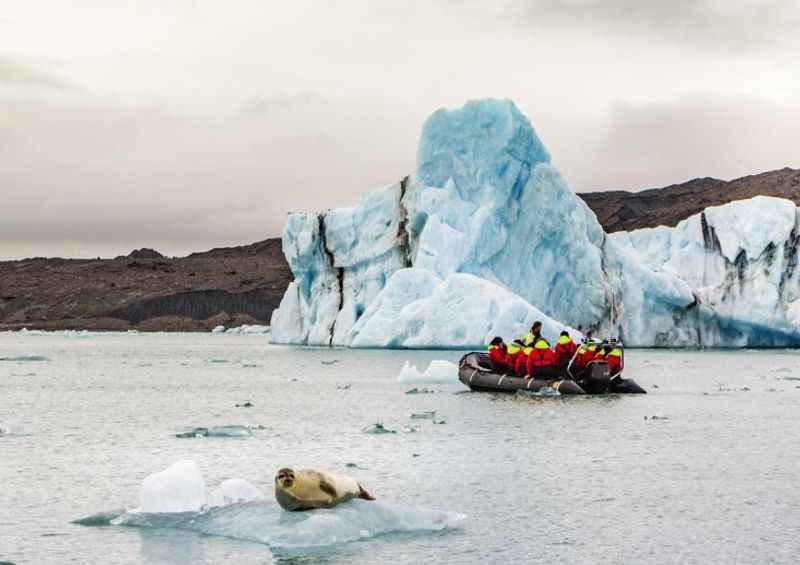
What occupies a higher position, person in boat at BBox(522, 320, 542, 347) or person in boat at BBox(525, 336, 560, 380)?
person in boat at BBox(522, 320, 542, 347)

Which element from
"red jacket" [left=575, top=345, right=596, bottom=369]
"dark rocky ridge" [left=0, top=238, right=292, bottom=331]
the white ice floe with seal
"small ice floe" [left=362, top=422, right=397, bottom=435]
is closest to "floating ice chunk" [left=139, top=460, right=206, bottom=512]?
the white ice floe with seal

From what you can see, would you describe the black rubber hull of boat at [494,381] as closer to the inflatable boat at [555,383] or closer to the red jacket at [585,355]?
the inflatable boat at [555,383]

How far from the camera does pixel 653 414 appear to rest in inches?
728

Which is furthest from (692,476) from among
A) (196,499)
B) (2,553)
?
(2,553)

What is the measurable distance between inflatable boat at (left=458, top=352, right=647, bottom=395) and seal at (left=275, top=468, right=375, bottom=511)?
44.4 ft

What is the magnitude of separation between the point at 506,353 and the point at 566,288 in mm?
15903

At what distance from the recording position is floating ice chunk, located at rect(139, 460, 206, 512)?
8.73 m

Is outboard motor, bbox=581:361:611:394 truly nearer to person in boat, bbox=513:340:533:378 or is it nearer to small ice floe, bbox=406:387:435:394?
person in boat, bbox=513:340:533:378

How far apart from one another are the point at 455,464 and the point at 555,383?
30.8 ft

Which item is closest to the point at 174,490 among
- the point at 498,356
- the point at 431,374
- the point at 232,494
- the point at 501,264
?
the point at 232,494

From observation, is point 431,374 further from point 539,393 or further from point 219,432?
point 219,432

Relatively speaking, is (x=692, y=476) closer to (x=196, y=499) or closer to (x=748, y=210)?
(x=196, y=499)

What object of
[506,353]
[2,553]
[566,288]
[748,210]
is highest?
[748,210]

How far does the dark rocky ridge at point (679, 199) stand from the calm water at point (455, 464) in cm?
8373
